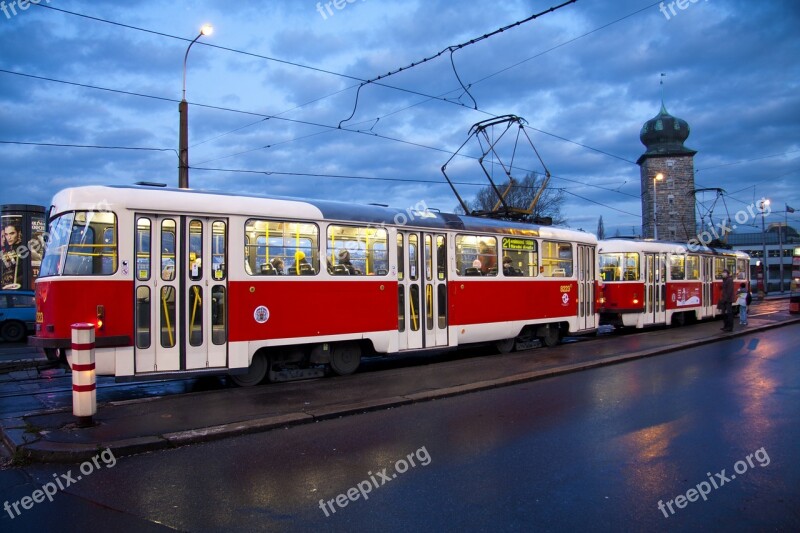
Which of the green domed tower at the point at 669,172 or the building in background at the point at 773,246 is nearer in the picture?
the green domed tower at the point at 669,172

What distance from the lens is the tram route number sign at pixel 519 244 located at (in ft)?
43.8

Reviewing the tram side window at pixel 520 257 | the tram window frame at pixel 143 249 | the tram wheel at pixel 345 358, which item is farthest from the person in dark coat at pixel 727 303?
the tram window frame at pixel 143 249

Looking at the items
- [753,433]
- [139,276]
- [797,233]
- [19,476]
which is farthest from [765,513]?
[797,233]

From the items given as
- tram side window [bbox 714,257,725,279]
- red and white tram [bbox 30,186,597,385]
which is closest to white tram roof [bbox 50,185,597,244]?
red and white tram [bbox 30,186,597,385]

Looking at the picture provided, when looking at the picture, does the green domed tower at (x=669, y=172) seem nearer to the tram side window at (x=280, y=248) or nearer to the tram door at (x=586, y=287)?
the tram door at (x=586, y=287)

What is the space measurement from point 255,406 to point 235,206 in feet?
10.3

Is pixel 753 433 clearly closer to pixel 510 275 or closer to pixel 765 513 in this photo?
pixel 765 513

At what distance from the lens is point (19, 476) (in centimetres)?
541

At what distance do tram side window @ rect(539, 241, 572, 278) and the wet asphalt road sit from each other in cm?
637

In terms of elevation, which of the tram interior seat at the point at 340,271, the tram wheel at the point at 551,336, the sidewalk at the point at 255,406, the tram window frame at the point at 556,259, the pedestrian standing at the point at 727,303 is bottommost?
the sidewalk at the point at 255,406

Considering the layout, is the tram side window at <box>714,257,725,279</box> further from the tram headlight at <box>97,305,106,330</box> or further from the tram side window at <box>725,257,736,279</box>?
the tram headlight at <box>97,305,106,330</box>

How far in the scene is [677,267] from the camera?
70.1 ft

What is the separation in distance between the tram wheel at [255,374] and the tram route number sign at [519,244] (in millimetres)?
6376

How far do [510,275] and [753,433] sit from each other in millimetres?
7114
